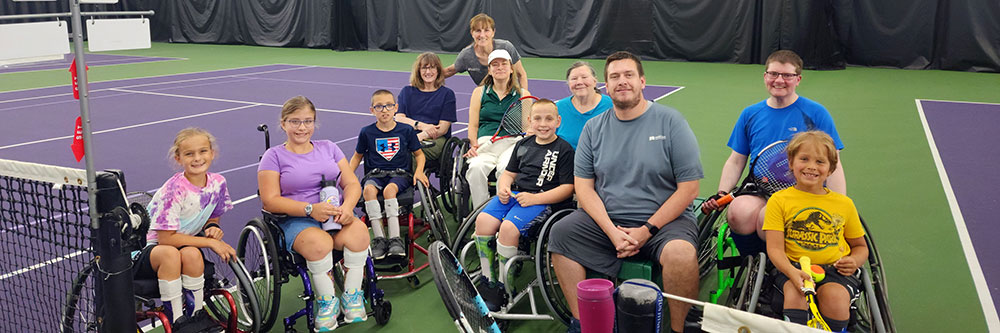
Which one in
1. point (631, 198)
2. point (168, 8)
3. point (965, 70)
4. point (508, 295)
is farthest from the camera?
point (168, 8)

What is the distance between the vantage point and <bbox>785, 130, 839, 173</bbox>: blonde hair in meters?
2.98

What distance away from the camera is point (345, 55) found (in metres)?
19.4

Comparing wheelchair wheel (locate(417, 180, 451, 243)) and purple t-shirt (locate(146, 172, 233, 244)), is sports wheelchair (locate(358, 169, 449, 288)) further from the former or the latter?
purple t-shirt (locate(146, 172, 233, 244))

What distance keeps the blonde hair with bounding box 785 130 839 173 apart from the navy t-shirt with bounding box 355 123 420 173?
2.18 m

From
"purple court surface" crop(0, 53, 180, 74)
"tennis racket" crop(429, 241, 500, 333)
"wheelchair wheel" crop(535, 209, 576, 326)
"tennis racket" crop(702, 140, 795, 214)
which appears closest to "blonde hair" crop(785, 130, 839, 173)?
"tennis racket" crop(702, 140, 795, 214)

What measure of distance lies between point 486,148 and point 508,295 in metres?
1.38

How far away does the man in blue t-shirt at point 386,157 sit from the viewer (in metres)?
4.20

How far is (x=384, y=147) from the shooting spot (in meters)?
4.44

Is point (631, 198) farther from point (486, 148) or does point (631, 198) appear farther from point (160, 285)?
Result: point (160, 285)

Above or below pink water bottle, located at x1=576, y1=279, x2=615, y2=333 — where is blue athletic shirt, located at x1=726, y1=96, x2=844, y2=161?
above

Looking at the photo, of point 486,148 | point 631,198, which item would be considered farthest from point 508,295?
point 486,148

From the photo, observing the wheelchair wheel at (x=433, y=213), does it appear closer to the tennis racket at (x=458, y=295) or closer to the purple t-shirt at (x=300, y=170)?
the purple t-shirt at (x=300, y=170)

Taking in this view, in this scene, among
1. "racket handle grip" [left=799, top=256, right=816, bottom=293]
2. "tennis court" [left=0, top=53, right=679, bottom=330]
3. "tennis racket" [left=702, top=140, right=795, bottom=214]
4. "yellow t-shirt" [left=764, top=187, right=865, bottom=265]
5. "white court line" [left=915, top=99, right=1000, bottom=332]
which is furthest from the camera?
"tennis court" [left=0, top=53, right=679, bottom=330]

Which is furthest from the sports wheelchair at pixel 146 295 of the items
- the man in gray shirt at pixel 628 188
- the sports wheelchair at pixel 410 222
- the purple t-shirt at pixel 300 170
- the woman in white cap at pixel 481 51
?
the woman in white cap at pixel 481 51
